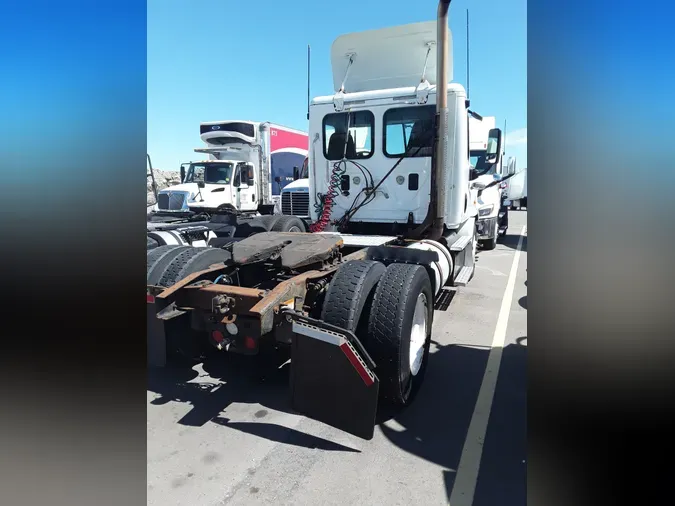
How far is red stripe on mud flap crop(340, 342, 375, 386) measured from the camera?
2775 millimetres

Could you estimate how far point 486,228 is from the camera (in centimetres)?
1275

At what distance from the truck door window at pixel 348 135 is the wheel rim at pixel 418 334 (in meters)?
2.86

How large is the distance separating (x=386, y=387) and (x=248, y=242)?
189cm

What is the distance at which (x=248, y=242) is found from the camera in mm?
4168

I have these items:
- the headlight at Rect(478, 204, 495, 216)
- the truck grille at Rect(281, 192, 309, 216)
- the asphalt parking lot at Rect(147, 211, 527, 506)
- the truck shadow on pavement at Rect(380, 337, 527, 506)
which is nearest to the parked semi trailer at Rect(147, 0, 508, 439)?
the truck shadow on pavement at Rect(380, 337, 527, 506)

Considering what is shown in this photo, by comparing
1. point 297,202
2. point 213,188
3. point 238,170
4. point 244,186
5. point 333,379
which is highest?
point 238,170

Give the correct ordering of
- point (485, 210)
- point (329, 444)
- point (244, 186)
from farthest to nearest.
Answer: point (244, 186) → point (485, 210) → point (329, 444)

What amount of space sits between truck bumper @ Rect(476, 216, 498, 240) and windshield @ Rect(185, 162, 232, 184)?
25.9 ft

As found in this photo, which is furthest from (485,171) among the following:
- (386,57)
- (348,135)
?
(386,57)

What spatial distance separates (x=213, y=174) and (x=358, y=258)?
10.6m

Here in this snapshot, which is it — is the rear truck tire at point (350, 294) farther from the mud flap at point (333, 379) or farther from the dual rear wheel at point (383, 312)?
the mud flap at point (333, 379)

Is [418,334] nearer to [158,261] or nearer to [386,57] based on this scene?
[158,261]
